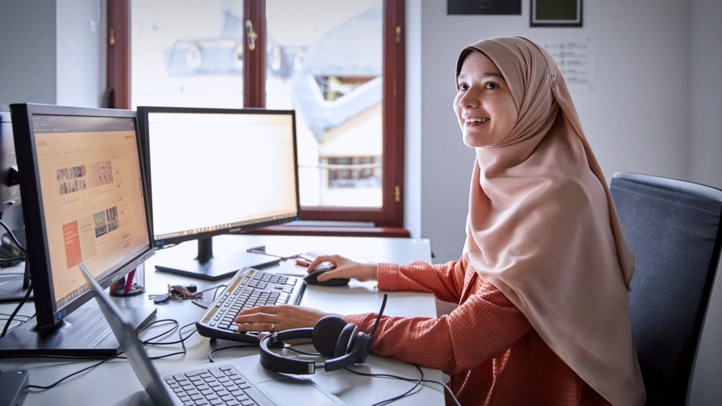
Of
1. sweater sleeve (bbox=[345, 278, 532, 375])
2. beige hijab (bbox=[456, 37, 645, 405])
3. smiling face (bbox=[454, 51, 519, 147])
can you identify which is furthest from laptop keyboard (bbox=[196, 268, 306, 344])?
smiling face (bbox=[454, 51, 519, 147])

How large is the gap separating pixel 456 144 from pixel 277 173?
0.97m

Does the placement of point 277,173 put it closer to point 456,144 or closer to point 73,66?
point 456,144

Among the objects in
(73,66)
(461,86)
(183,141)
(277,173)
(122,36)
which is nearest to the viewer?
(461,86)

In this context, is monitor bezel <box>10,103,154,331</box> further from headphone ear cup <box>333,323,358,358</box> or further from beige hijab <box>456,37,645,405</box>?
beige hijab <box>456,37,645,405</box>

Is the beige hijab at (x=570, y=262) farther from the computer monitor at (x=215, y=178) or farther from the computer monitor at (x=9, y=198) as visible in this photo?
the computer monitor at (x=9, y=198)

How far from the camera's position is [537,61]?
1.40m

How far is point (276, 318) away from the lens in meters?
1.16

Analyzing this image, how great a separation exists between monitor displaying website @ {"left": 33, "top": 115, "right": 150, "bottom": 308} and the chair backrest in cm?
103

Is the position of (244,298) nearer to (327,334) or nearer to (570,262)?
(327,334)

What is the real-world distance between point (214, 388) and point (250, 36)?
2.20 metres

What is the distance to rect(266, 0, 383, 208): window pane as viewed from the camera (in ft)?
9.30

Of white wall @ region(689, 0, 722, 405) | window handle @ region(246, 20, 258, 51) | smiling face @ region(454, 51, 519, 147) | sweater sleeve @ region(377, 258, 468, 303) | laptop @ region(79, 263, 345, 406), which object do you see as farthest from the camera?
window handle @ region(246, 20, 258, 51)

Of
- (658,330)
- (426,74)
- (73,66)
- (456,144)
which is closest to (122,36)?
(73,66)

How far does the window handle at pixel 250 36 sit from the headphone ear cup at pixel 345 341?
2052 mm
